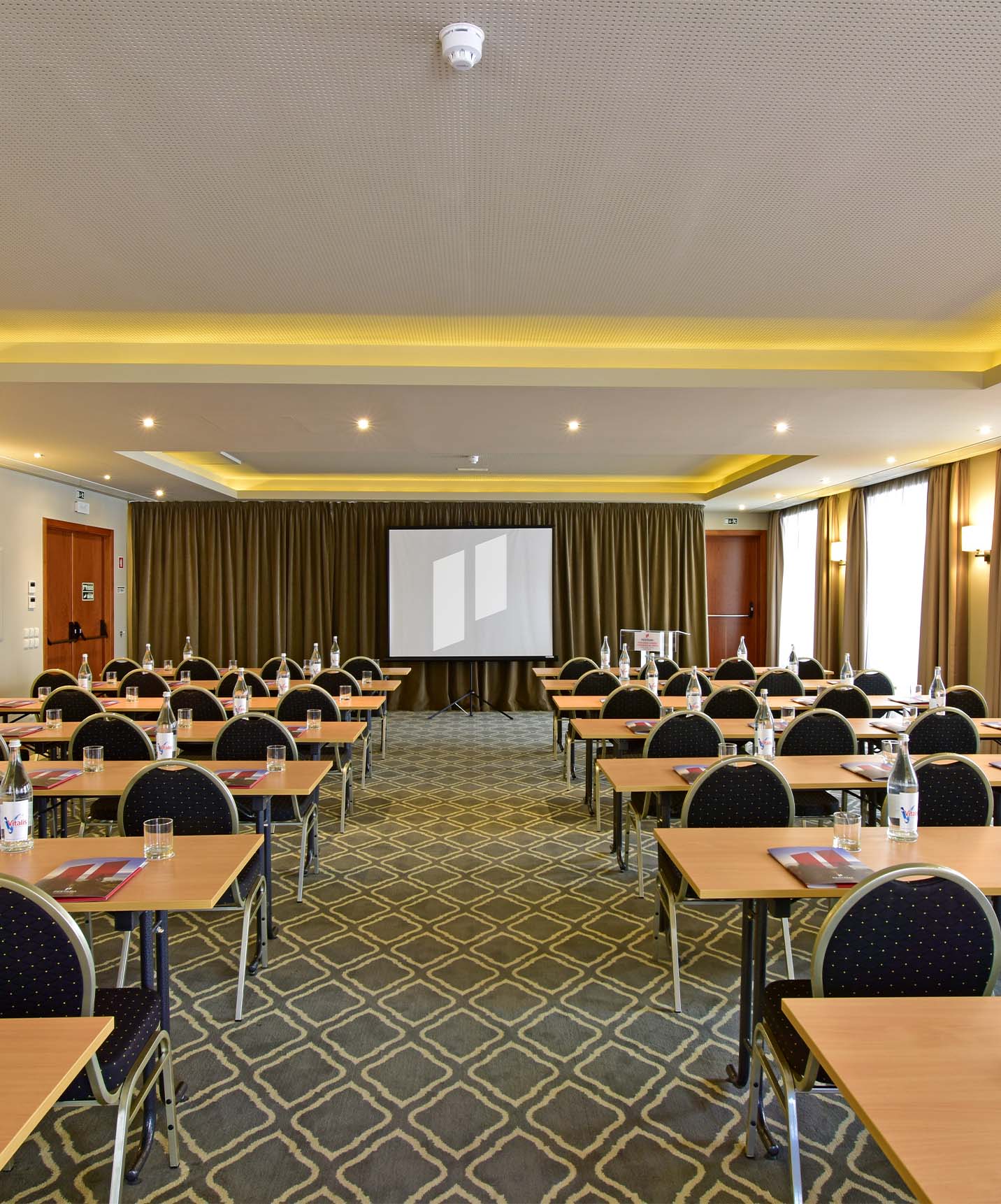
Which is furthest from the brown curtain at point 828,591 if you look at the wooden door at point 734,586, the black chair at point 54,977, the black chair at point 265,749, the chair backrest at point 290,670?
the black chair at point 54,977

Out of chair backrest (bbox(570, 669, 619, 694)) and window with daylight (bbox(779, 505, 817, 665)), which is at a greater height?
window with daylight (bbox(779, 505, 817, 665))

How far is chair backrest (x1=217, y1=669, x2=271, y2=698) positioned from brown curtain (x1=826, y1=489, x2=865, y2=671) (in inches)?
279

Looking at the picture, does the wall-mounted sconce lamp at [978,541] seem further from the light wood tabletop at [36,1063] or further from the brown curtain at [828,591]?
the light wood tabletop at [36,1063]

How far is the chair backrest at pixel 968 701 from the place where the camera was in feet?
18.6

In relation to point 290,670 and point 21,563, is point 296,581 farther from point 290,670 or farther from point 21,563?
point 21,563

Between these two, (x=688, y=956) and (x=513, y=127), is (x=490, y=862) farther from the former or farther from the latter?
(x=513, y=127)

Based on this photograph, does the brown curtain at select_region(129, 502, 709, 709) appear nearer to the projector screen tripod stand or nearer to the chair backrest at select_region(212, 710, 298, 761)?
the projector screen tripod stand

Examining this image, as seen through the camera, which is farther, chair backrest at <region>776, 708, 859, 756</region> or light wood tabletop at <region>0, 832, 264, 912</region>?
chair backrest at <region>776, 708, 859, 756</region>

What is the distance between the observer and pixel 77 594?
9.68 meters

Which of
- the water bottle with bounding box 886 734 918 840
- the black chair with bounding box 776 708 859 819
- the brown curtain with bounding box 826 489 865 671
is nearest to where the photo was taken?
the water bottle with bounding box 886 734 918 840

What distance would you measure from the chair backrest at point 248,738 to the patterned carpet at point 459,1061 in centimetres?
77

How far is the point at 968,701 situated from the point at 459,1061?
4.81 metres

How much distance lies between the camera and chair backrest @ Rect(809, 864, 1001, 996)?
177 centimetres

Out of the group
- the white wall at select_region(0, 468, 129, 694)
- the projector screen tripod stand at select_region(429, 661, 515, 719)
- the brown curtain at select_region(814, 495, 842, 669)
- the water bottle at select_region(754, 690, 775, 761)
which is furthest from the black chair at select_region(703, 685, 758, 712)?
the white wall at select_region(0, 468, 129, 694)
